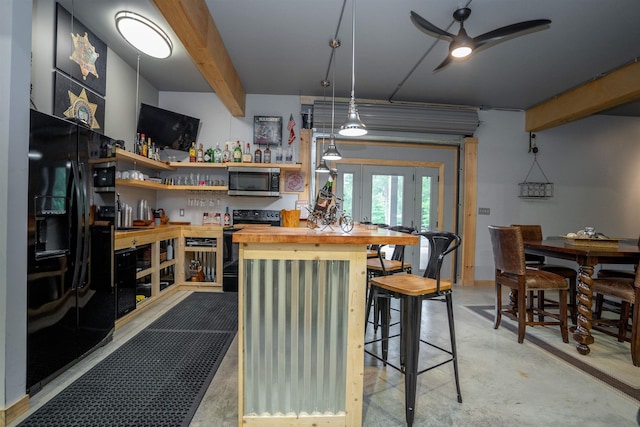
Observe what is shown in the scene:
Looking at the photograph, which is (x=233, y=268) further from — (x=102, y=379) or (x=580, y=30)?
(x=580, y=30)

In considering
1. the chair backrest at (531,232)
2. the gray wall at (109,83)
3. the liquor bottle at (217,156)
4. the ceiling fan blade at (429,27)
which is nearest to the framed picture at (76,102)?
the gray wall at (109,83)

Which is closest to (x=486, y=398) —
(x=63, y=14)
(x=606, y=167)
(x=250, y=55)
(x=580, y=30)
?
(x=580, y=30)

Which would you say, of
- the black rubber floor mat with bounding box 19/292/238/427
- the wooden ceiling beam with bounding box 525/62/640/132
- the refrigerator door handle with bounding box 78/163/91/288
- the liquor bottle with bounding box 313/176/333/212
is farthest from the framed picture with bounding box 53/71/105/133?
the wooden ceiling beam with bounding box 525/62/640/132

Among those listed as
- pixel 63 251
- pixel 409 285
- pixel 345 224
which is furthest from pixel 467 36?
pixel 63 251

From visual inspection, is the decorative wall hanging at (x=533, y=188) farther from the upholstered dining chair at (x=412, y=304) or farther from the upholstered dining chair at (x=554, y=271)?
the upholstered dining chair at (x=412, y=304)

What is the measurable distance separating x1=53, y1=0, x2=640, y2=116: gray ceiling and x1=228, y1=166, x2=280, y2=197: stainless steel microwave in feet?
4.44

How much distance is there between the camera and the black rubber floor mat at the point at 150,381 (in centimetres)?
181

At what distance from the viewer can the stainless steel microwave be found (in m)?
4.71

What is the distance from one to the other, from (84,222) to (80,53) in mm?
2084

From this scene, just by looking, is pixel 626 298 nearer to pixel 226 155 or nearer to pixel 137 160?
pixel 226 155

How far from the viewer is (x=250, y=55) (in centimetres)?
385

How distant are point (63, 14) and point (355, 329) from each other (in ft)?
13.0

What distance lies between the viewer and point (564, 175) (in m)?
5.61

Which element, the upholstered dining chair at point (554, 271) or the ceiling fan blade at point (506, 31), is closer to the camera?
the ceiling fan blade at point (506, 31)
